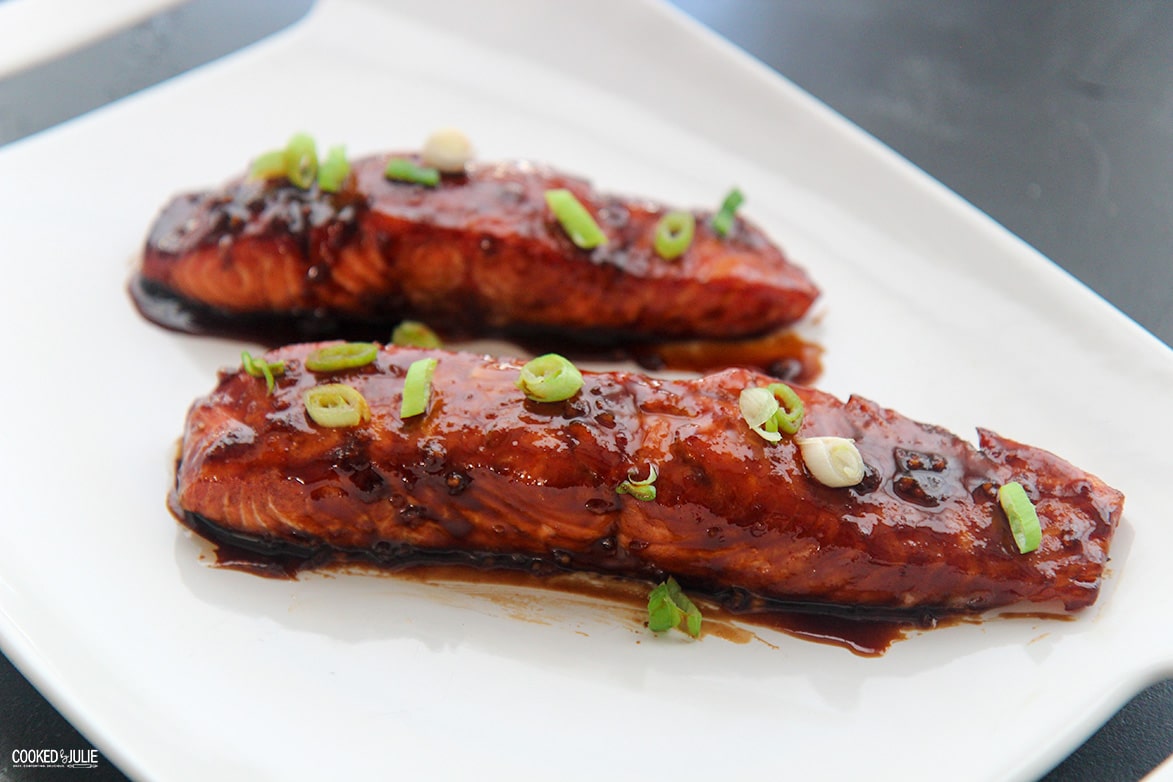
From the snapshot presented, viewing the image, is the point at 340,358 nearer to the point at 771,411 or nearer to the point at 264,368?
the point at 264,368

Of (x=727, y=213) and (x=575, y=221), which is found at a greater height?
(x=727, y=213)

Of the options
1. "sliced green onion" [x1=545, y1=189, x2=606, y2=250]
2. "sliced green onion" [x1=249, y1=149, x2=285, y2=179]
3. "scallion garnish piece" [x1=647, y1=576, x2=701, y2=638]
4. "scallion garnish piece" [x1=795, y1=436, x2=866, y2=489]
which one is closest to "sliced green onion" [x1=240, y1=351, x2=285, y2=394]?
"sliced green onion" [x1=249, y1=149, x2=285, y2=179]

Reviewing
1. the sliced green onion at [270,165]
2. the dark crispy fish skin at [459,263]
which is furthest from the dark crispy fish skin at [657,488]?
the sliced green onion at [270,165]

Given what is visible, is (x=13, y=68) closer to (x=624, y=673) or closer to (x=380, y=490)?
(x=380, y=490)

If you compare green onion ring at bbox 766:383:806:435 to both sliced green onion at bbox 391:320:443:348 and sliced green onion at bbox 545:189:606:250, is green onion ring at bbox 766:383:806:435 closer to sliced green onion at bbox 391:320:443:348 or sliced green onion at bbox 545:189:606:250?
sliced green onion at bbox 545:189:606:250

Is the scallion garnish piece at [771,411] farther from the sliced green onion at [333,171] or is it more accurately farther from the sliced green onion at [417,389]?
the sliced green onion at [333,171]

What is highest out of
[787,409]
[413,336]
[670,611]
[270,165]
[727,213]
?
[727,213]

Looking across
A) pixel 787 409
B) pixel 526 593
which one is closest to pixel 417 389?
pixel 526 593
